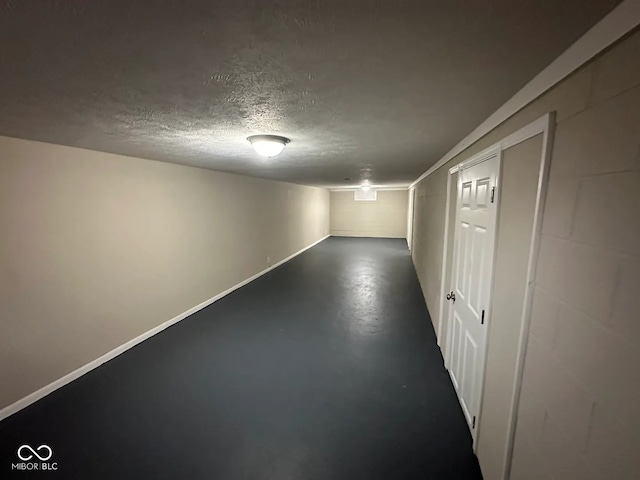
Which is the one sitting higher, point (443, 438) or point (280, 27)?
point (280, 27)

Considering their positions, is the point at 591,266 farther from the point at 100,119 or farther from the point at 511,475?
the point at 100,119

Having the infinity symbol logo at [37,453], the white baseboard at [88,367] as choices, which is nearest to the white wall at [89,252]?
the white baseboard at [88,367]

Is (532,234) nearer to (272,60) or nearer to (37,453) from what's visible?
(272,60)

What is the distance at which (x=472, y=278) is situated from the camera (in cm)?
199

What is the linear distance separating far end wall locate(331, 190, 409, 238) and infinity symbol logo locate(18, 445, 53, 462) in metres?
10.5

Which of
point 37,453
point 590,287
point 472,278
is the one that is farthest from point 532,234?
point 37,453

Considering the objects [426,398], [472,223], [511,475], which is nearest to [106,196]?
[472,223]

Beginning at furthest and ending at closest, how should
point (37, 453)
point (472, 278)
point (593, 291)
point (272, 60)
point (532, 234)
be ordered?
1. point (472, 278)
2. point (37, 453)
3. point (532, 234)
4. point (272, 60)
5. point (593, 291)

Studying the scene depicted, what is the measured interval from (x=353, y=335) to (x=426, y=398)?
119 centimetres

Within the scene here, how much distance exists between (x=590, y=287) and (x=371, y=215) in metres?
10.7

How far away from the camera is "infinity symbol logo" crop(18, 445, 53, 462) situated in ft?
5.81

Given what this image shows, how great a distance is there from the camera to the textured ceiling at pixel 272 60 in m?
0.69

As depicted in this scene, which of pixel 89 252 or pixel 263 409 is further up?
pixel 89 252

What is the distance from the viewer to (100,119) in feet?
5.30
